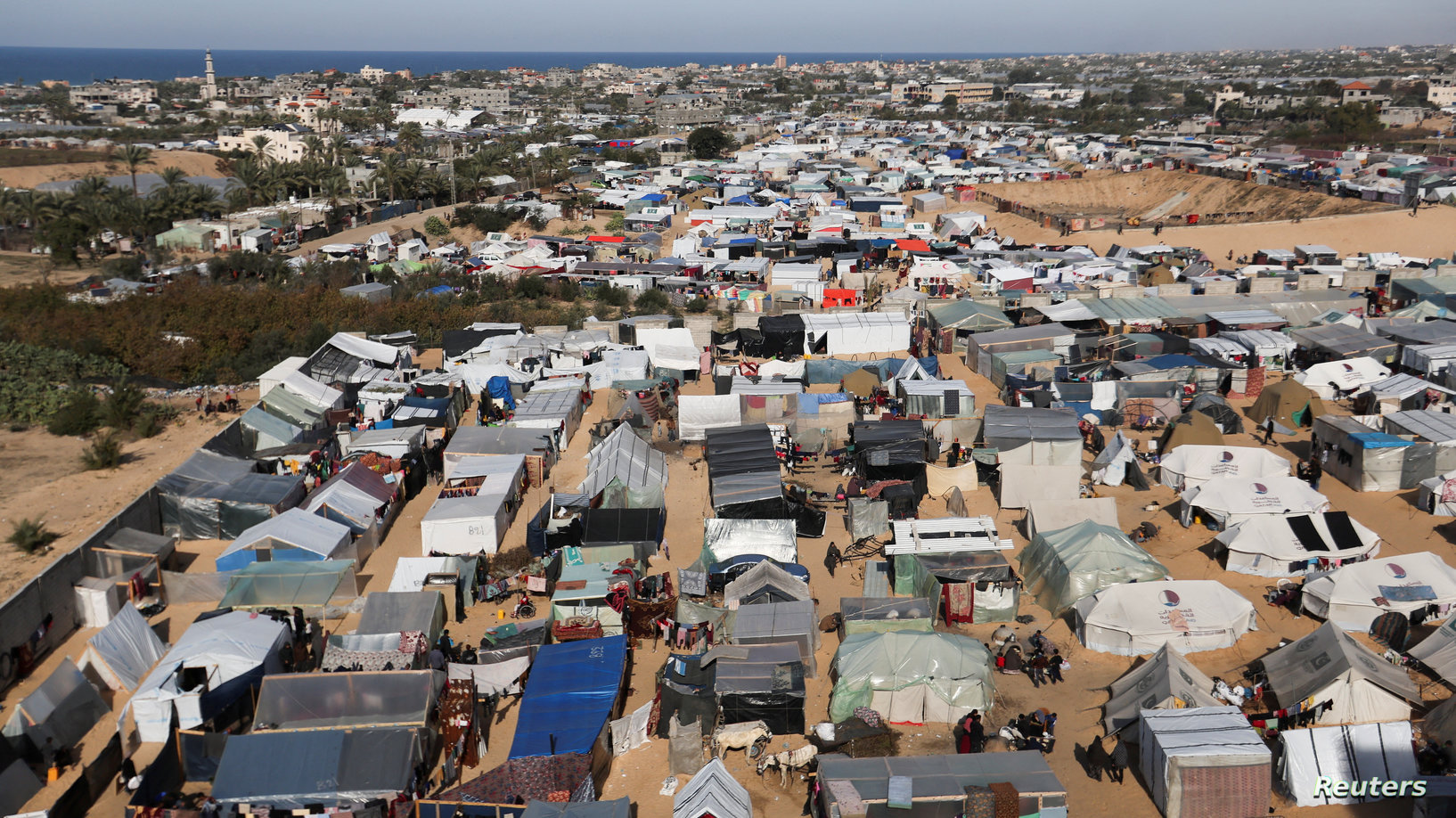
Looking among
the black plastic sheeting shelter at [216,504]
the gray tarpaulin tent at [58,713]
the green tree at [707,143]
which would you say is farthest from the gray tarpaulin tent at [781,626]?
the green tree at [707,143]

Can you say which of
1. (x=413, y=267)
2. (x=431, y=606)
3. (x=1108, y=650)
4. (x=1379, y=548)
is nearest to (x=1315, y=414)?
(x=1379, y=548)

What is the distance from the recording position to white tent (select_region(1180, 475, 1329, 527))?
14.9 metres

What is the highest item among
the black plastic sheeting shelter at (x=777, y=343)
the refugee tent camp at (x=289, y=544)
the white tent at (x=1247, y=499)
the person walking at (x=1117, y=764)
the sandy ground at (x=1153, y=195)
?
the sandy ground at (x=1153, y=195)

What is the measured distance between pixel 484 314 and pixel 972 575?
19210 millimetres

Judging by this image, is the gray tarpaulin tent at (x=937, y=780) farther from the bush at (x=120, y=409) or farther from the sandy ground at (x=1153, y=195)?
the sandy ground at (x=1153, y=195)

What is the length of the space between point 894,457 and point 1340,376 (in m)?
11.1

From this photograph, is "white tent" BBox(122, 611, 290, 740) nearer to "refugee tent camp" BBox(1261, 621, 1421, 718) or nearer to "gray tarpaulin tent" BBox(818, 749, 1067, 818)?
"gray tarpaulin tent" BBox(818, 749, 1067, 818)

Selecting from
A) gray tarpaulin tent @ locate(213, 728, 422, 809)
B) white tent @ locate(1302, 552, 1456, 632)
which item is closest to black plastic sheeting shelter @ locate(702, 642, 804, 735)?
gray tarpaulin tent @ locate(213, 728, 422, 809)

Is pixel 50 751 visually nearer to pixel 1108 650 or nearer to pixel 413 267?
pixel 1108 650

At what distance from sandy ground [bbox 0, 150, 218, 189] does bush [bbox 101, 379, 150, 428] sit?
3406cm

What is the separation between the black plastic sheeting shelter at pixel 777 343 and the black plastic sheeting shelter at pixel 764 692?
14.4m

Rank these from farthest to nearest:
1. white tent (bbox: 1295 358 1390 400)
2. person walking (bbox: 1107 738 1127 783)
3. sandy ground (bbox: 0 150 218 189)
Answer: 1. sandy ground (bbox: 0 150 218 189)
2. white tent (bbox: 1295 358 1390 400)
3. person walking (bbox: 1107 738 1127 783)

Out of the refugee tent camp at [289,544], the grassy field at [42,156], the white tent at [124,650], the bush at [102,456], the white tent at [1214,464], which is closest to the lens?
the white tent at [124,650]

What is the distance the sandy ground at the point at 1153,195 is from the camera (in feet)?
153
